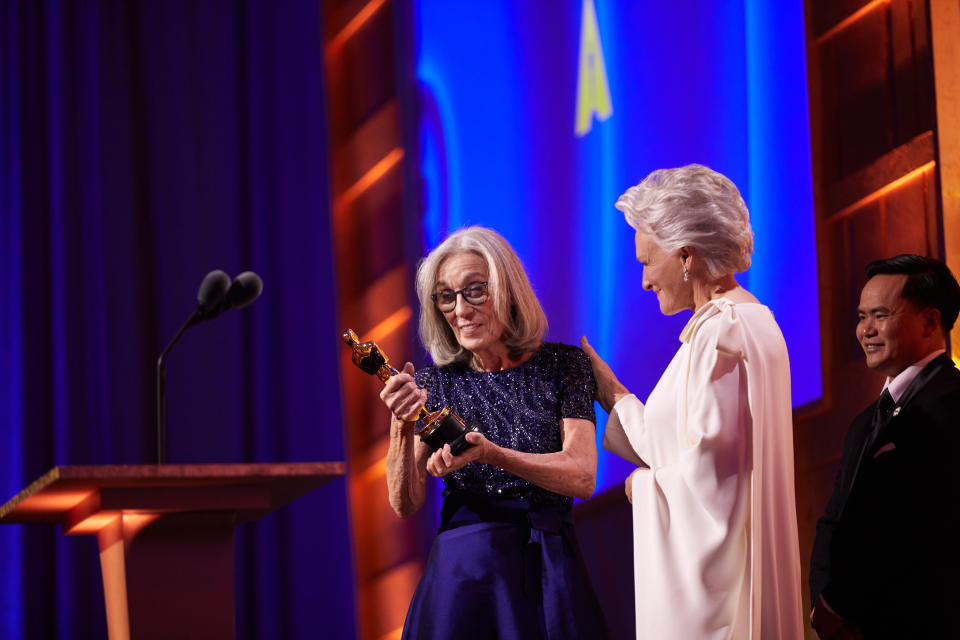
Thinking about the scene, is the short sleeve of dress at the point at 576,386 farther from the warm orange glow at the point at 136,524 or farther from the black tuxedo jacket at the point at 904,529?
the warm orange glow at the point at 136,524

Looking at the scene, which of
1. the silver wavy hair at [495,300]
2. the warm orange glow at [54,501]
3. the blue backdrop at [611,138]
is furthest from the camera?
the blue backdrop at [611,138]

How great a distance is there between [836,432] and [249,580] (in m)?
2.00

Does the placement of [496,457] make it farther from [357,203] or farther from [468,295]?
[357,203]

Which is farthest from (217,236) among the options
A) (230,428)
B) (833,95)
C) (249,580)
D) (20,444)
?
(833,95)

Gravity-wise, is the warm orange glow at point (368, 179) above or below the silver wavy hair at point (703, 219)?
above

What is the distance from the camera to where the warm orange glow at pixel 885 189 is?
10.1 feet

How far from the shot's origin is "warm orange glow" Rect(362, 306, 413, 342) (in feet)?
11.9

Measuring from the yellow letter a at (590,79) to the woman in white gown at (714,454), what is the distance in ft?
3.65

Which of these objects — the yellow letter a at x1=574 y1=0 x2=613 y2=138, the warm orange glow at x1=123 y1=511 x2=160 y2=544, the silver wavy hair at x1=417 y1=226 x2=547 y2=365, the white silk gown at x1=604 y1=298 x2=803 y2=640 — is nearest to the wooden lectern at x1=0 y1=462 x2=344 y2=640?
the warm orange glow at x1=123 y1=511 x2=160 y2=544

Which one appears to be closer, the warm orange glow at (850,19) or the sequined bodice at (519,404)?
the sequined bodice at (519,404)

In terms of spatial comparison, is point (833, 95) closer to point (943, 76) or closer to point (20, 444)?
point (943, 76)

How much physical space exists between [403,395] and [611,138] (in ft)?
5.38

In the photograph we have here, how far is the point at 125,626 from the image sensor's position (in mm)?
2072

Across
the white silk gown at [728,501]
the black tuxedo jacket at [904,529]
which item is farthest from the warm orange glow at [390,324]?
the black tuxedo jacket at [904,529]
